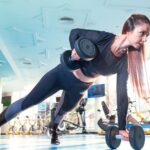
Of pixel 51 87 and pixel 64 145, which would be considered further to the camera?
pixel 64 145

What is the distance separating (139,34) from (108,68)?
33 centimetres

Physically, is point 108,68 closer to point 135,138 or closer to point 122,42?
point 122,42

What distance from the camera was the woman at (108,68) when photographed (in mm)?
1805

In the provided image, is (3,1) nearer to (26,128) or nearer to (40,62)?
(40,62)

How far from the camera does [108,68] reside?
1867 mm

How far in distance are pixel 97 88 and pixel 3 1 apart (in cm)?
399

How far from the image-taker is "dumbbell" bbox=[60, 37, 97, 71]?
65.1 inches

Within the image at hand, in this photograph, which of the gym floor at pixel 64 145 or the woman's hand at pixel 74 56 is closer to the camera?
the woman's hand at pixel 74 56

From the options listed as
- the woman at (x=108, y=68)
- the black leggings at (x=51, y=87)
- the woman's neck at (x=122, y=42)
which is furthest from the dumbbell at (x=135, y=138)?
the woman's neck at (x=122, y=42)

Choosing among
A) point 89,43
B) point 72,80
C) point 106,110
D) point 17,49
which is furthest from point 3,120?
point 17,49

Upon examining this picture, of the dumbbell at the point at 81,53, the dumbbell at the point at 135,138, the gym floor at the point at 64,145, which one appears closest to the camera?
the dumbbell at the point at 81,53

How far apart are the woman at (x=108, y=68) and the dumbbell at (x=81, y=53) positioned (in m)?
0.04

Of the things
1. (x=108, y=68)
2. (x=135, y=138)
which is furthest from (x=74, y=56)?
(x=135, y=138)

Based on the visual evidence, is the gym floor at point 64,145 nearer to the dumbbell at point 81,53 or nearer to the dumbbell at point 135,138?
the dumbbell at point 135,138
